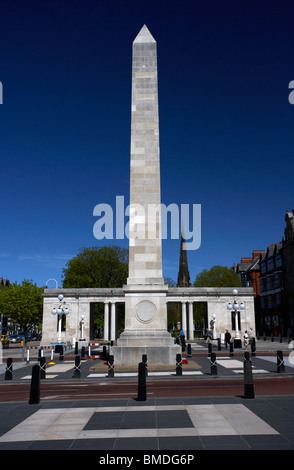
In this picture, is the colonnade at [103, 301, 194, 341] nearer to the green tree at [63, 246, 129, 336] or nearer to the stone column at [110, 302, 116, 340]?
the stone column at [110, 302, 116, 340]

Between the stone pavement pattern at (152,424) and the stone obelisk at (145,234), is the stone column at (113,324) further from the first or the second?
the stone pavement pattern at (152,424)

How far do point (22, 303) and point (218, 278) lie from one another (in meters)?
43.2

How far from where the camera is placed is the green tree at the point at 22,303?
2547 inches

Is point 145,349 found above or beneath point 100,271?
beneath

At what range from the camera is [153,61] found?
24.7m

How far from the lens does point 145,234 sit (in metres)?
22.5

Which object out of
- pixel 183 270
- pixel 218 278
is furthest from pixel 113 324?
pixel 183 270

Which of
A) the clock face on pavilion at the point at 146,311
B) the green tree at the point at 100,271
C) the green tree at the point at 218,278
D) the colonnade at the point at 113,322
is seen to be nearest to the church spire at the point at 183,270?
the green tree at the point at 218,278

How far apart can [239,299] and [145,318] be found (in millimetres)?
41972

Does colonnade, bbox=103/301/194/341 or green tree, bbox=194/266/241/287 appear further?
green tree, bbox=194/266/241/287

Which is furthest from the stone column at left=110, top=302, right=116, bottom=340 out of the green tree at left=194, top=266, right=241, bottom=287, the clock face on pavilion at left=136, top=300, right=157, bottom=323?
the clock face on pavilion at left=136, top=300, right=157, bottom=323

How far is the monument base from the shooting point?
20.5 meters

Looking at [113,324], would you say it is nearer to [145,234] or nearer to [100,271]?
[100,271]

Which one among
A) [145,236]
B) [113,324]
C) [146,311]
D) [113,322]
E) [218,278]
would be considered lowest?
[113,324]
